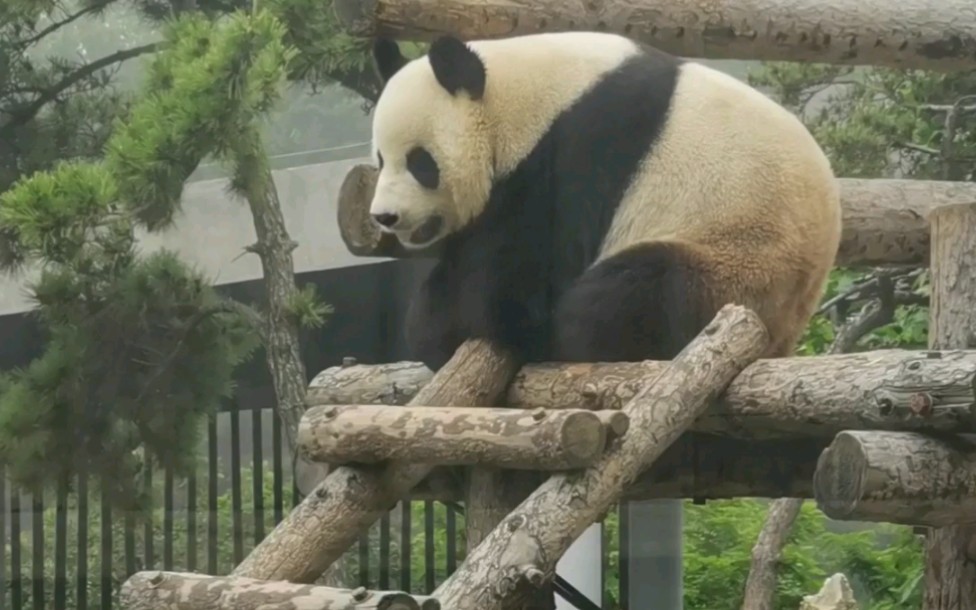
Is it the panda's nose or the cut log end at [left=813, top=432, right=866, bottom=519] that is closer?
the cut log end at [left=813, top=432, right=866, bottom=519]

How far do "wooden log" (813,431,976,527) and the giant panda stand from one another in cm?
58

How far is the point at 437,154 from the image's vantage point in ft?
9.10

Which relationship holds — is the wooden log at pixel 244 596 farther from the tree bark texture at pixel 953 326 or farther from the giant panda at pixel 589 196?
the tree bark texture at pixel 953 326

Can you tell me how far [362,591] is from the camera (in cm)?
182

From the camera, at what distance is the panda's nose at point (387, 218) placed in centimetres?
270

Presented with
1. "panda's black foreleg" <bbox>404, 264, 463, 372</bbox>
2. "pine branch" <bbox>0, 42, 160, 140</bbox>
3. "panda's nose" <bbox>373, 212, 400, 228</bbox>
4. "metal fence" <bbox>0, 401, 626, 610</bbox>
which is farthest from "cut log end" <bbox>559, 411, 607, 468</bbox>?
"pine branch" <bbox>0, 42, 160, 140</bbox>

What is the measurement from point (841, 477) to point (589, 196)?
909 millimetres

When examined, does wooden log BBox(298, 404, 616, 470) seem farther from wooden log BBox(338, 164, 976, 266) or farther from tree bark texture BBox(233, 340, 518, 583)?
wooden log BBox(338, 164, 976, 266)

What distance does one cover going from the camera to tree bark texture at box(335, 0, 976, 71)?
9.57ft

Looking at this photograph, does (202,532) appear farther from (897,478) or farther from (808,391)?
(897,478)

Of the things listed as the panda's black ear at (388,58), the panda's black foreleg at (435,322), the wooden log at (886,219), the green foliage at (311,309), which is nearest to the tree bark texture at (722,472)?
the panda's black foreleg at (435,322)

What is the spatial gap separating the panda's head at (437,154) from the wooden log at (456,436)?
1.69 feet

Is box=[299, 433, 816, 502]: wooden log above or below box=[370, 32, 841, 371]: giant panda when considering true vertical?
below

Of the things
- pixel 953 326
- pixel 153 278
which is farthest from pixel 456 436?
pixel 153 278
